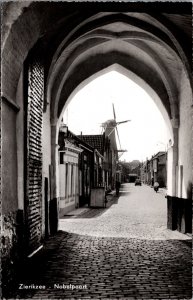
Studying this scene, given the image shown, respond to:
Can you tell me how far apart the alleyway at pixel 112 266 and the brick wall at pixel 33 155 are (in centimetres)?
59

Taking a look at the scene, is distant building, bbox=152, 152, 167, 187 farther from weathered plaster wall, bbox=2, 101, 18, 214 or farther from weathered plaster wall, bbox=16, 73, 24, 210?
weathered plaster wall, bbox=2, 101, 18, 214

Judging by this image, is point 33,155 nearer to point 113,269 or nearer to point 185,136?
point 113,269

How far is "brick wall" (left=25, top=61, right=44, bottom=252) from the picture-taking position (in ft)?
24.3

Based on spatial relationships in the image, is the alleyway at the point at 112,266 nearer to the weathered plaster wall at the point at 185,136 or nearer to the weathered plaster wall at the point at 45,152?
the weathered plaster wall at the point at 45,152

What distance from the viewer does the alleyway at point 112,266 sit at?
5.38m

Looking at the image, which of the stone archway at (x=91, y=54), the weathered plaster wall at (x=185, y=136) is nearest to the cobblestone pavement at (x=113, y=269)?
the stone archway at (x=91, y=54)

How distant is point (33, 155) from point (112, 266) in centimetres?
276

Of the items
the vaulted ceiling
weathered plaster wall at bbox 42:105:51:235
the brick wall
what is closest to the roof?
the vaulted ceiling

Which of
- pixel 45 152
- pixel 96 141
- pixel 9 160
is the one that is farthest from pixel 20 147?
pixel 96 141

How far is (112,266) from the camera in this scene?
7012 millimetres

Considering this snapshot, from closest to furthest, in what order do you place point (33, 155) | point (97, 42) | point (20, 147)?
point (20, 147)
point (33, 155)
point (97, 42)

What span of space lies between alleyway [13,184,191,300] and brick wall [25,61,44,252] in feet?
1.94

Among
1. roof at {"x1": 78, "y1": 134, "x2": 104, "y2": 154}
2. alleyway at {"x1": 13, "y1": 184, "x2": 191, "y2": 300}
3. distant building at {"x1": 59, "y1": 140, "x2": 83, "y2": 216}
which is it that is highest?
roof at {"x1": 78, "y1": 134, "x2": 104, "y2": 154}

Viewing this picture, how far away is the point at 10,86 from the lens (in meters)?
6.18
